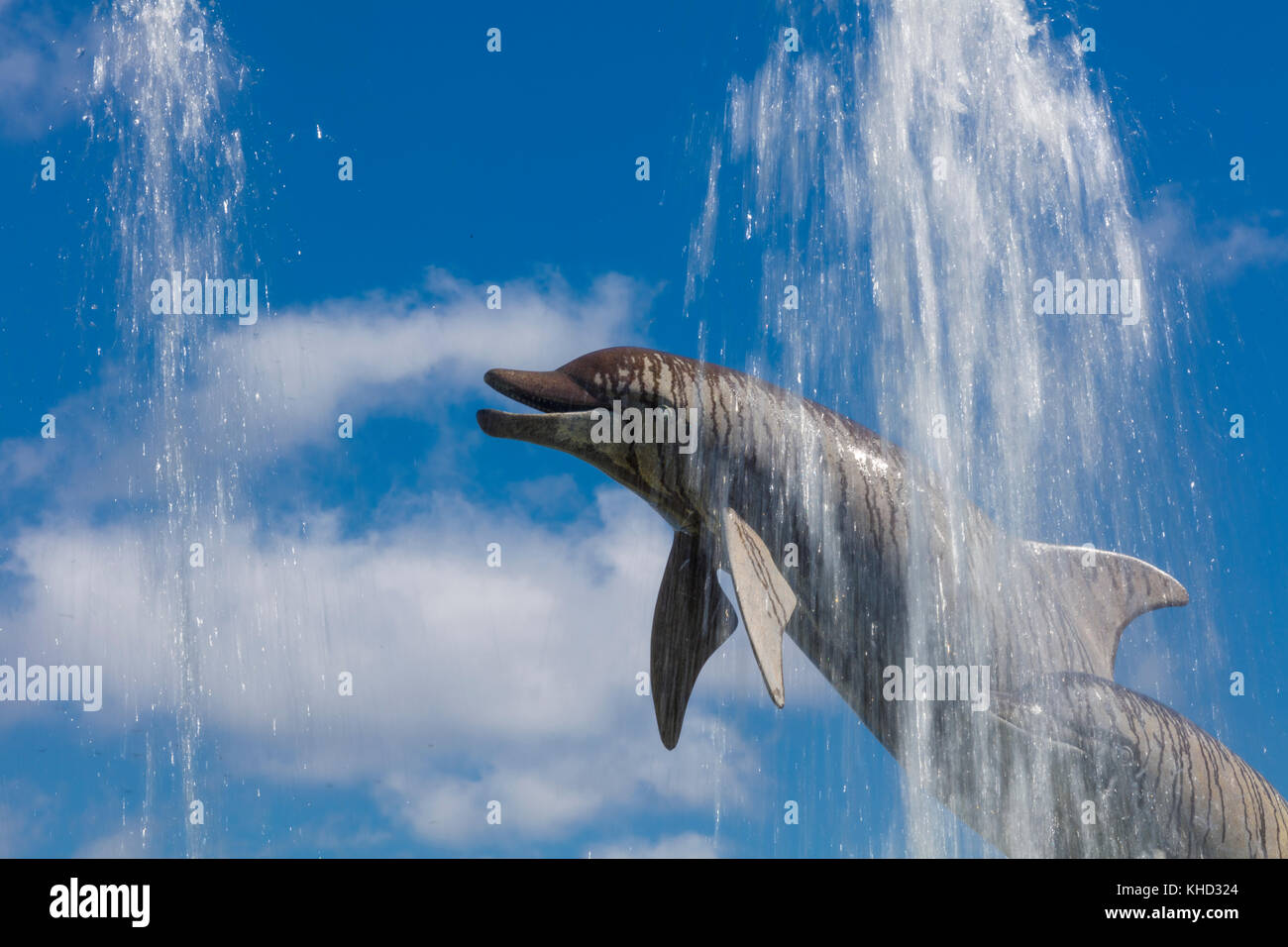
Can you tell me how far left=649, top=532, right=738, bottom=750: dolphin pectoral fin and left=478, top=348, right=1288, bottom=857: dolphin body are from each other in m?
0.46

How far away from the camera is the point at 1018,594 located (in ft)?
33.6

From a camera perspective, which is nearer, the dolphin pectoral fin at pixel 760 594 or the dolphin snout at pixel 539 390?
the dolphin pectoral fin at pixel 760 594

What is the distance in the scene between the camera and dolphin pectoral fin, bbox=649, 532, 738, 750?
35.2 feet

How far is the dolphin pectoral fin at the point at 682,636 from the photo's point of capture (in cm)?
1073

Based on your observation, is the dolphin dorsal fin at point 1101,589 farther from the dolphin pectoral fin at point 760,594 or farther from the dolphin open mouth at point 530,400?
the dolphin open mouth at point 530,400

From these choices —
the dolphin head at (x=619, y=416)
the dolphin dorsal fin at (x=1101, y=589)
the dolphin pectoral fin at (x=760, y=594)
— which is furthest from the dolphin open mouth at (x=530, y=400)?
the dolphin dorsal fin at (x=1101, y=589)

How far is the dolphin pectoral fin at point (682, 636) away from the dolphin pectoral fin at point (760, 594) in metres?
1.15

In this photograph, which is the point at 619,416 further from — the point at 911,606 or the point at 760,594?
the point at 911,606

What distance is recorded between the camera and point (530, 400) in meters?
9.98

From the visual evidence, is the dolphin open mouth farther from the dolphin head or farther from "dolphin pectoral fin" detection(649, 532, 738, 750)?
"dolphin pectoral fin" detection(649, 532, 738, 750)
